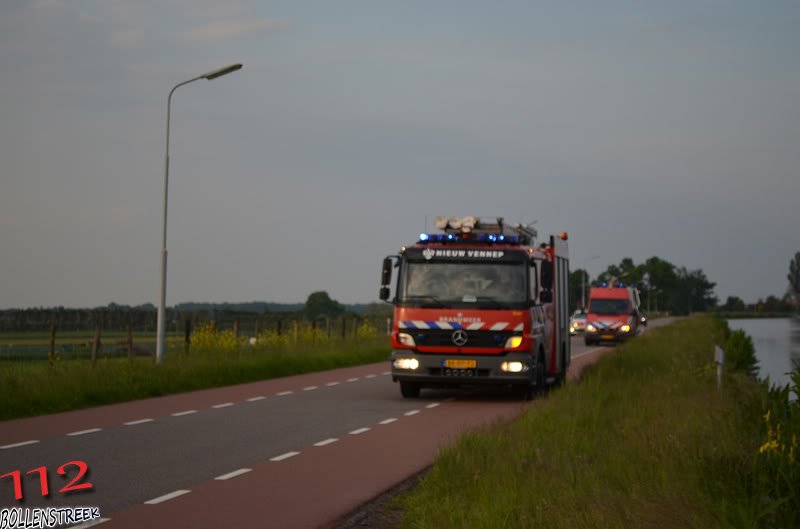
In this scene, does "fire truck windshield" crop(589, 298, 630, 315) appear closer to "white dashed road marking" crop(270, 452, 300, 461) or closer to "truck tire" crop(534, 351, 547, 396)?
"truck tire" crop(534, 351, 547, 396)

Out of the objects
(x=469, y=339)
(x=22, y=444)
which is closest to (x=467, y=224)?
(x=469, y=339)

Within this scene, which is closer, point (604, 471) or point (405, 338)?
point (604, 471)

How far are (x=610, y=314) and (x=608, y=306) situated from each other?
1.34ft

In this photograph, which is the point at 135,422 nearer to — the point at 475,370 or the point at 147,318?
the point at 475,370

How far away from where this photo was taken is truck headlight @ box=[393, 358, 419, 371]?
20828 millimetres

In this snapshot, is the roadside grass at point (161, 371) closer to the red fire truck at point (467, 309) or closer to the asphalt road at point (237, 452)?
the asphalt road at point (237, 452)

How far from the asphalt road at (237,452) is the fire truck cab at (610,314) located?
31.4m

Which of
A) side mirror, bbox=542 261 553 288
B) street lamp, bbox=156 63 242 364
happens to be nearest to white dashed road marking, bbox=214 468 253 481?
side mirror, bbox=542 261 553 288

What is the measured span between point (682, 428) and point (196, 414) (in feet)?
26.0

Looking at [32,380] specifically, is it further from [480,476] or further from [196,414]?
[480,476]

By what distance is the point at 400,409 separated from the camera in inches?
761

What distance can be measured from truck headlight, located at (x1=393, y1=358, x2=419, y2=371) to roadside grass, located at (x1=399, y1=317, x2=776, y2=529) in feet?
14.8

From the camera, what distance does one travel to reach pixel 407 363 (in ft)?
68.5

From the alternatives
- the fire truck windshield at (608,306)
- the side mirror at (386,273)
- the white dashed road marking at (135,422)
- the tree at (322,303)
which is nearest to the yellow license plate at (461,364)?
the side mirror at (386,273)
